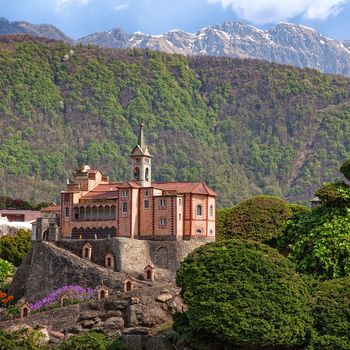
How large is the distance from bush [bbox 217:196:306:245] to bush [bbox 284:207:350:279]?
7.30 metres

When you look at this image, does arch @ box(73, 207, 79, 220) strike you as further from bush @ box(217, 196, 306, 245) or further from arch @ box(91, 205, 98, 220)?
bush @ box(217, 196, 306, 245)

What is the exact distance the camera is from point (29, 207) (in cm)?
13112

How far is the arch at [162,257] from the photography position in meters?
70.7

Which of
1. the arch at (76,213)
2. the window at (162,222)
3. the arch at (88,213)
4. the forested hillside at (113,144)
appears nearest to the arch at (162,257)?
the window at (162,222)

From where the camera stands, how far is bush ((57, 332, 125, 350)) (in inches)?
2053

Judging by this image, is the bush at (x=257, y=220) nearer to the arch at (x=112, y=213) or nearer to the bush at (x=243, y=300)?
the arch at (x=112, y=213)

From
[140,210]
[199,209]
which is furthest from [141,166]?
[199,209]

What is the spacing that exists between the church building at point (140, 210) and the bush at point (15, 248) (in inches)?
573

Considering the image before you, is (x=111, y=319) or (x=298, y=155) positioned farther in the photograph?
(x=298, y=155)

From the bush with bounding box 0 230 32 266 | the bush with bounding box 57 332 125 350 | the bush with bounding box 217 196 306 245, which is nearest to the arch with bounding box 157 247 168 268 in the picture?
the bush with bounding box 217 196 306 245

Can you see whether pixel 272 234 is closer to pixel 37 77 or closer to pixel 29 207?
pixel 29 207

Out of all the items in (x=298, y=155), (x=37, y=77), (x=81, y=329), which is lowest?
(x=81, y=329)

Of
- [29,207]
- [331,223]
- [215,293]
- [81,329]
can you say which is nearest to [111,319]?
[81,329]

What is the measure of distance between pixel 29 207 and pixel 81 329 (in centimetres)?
7308
